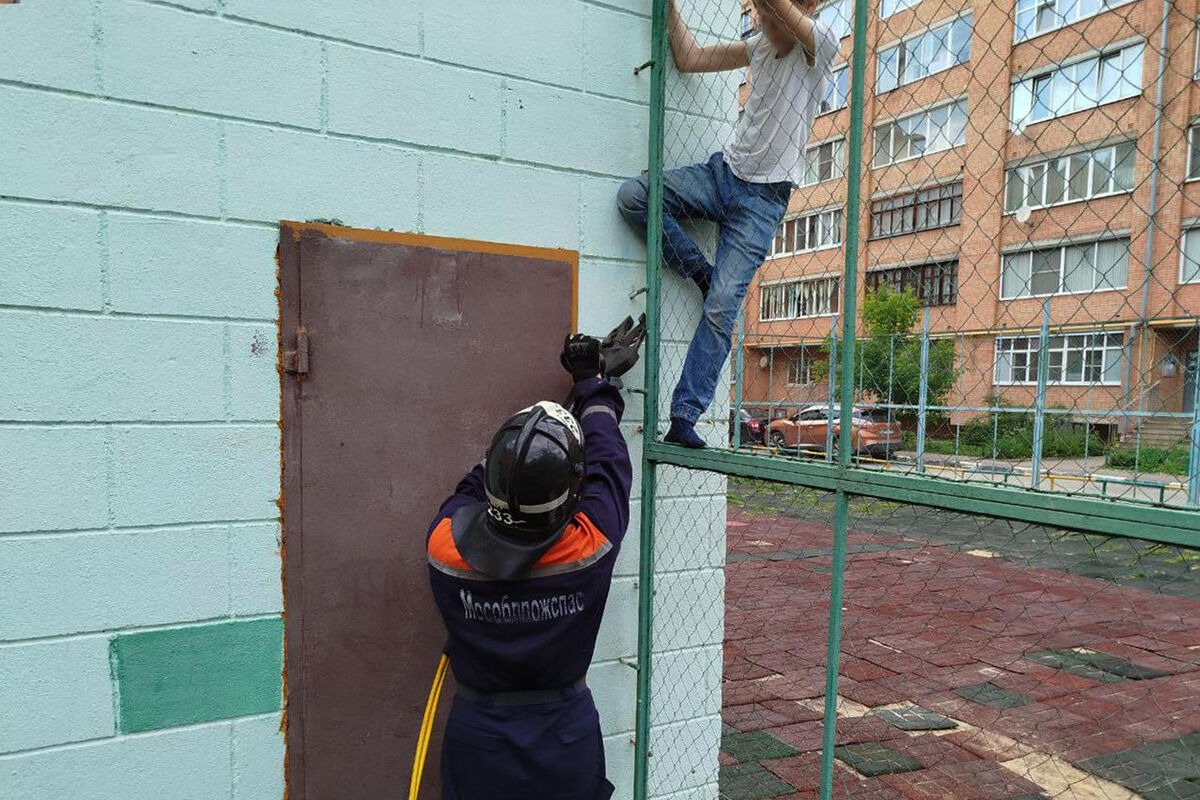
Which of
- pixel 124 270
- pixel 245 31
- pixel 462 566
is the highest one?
pixel 245 31

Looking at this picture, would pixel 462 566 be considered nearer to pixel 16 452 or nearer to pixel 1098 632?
pixel 16 452

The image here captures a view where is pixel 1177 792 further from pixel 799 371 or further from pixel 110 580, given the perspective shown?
pixel 110 580

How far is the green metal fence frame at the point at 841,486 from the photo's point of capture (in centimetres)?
167

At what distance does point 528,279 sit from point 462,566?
3.83ft

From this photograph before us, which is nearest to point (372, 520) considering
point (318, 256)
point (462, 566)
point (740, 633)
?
point (462, 566)

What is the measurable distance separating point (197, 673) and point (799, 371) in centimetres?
521

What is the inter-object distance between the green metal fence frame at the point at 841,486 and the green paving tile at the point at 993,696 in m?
3.20

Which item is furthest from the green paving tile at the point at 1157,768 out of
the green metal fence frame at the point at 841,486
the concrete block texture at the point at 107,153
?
the concrete block texture at the point at 107,153

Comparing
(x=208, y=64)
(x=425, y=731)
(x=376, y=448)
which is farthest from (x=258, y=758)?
(x=208, y=64)

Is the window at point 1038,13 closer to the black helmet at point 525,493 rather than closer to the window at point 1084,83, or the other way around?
the window at point 1084,83

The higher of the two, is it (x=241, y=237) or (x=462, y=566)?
(x=241, y=237)

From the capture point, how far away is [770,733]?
447 cm

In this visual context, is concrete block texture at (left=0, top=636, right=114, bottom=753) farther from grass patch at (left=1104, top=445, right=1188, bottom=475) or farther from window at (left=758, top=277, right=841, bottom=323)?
grass patch at (left=1104, top=445, right=1188, bottom=475)

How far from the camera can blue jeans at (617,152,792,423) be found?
276 cm
